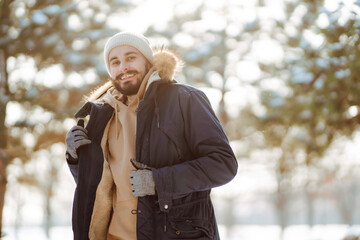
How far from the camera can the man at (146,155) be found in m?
2.50

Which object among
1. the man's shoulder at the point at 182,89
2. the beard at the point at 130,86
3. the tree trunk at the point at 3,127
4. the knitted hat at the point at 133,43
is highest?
the tree trunk at the point at 3,127

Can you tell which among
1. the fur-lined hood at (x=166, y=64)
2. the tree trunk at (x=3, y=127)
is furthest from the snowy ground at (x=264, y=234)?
the fur-lined hood at (x=166, y=64)

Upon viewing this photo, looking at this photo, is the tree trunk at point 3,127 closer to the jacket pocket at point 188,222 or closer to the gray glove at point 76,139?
the gray glove at point 76,139

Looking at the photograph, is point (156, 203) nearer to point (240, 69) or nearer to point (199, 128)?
point (199, 128)

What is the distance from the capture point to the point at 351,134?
7180mm

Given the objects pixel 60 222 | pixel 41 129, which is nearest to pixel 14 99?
pixel 41 129

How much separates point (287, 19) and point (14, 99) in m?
6.02

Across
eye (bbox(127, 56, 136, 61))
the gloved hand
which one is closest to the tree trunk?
eye (bbox(127, 56, 136, 61))

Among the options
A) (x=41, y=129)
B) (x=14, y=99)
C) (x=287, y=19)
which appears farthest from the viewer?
(x=287, y=19)

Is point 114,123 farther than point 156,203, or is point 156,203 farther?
point 114,123

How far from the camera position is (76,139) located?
2820 mm

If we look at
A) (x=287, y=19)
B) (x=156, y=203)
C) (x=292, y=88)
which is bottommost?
(x=156, y=203)

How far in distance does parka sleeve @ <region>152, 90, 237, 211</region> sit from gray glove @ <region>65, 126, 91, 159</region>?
56 centimetres

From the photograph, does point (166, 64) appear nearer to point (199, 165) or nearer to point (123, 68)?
point (123, 68)
